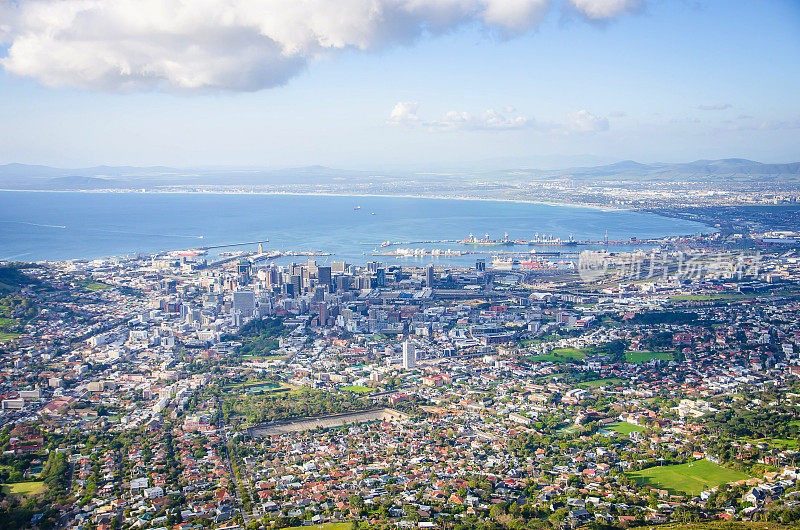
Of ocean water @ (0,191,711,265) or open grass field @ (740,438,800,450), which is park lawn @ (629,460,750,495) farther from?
ocean water @ (0,191,711,265)

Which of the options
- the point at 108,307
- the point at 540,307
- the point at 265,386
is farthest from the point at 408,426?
the point at 108,307

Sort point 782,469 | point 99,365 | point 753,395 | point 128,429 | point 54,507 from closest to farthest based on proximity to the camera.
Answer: point 54,507 < point 782,469 < point 128,429 < point 753,395 < point 99,365

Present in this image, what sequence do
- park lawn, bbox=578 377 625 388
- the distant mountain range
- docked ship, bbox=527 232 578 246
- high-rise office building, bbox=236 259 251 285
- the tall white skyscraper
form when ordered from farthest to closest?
1. the distant mountain range
2. docked ship, bbox=527 232 578 246
3. high-rise office building, bbox=236 259 251 285
4. the tall white skyscraper
5. park lawn, bbox=578 377 625 388

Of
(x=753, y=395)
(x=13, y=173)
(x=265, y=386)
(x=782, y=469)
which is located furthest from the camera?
(x=13, y=173)

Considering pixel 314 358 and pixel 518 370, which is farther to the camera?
pixel 314 358

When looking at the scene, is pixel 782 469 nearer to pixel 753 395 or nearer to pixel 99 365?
pixel 753 395

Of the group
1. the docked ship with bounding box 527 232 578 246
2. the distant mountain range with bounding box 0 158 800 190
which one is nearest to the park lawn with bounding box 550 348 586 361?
the docked ship with bounding box 527 232 578 246

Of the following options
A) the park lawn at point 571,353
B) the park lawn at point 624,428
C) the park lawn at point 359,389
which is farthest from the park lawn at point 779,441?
the park lawn at point 359,389
